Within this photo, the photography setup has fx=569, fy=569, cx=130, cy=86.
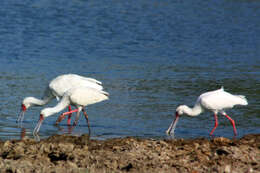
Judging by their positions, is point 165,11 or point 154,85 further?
point 165,11

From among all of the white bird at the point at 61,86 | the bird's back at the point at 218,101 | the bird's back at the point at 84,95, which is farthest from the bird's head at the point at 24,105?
the bird's back at the point at 218,101

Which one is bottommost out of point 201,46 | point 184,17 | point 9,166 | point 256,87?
point 9,166

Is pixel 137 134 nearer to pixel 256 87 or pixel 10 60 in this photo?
pixel 256 87

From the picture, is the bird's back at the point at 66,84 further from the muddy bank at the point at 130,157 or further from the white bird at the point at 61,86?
the muddy bank at the point at 130,157

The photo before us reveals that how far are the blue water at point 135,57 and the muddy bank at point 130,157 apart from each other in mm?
2280

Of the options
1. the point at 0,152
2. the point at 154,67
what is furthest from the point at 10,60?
the point at 0,152

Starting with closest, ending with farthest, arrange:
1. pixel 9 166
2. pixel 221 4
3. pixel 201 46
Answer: pixel 9 166 → pixel 201 46 → pixel 221 4

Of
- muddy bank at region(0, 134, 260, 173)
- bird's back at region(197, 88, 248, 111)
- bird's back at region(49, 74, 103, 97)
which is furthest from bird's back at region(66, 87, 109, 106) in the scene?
muddy bank at region(0, 134, 260, 173)

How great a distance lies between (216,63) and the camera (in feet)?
61.2

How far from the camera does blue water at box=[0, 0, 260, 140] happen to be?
470 inches

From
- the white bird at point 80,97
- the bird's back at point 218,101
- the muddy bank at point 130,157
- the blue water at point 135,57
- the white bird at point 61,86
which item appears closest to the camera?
the muddy bank at point 130,157

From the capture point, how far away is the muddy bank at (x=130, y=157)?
23.5ft

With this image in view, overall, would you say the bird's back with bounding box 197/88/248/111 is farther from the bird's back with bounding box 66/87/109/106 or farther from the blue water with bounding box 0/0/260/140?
the bird's back with bounding box 66/87/109/106

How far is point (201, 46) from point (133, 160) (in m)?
14.6
